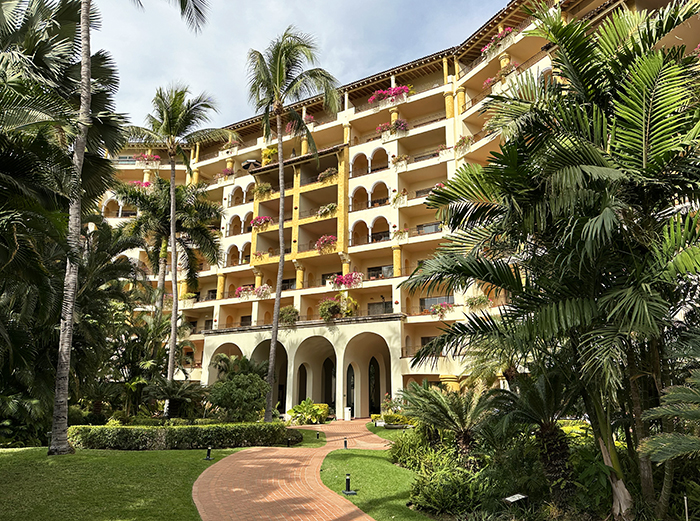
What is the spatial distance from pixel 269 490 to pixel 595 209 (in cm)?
877

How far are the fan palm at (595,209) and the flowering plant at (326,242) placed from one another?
2267cm

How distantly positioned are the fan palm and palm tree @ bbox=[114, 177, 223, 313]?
848 inches

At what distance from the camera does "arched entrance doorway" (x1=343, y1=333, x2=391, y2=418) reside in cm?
2830

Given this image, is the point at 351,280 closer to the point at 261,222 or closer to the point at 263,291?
the point at 263,291

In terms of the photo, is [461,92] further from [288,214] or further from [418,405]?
[418,405]

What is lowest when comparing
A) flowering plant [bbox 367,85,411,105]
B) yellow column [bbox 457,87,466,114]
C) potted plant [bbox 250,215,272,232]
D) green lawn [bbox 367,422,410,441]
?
green lawn [bbox 367,422,410,441]

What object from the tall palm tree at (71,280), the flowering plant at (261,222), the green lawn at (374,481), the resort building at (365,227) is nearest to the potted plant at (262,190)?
the resort building at (365,227)

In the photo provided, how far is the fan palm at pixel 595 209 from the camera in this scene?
5.98 metres

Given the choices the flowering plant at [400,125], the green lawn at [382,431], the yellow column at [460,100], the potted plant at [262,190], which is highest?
the yellow column at [460,100]

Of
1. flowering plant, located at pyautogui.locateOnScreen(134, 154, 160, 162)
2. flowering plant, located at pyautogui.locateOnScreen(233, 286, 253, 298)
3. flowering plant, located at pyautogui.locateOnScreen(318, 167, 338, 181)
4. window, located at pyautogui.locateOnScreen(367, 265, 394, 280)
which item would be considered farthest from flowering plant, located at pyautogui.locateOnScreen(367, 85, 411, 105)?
flowering plant, located at pyautogui.locateOnScreen(134, 154, 160, 162)

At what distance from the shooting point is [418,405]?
1226 centimetres

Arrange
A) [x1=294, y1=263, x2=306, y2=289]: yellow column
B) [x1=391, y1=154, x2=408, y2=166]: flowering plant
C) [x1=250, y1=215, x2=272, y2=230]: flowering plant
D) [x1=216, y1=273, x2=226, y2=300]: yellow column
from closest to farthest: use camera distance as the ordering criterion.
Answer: [x1=391, y1=154, x2=408, y2=166]: flowering plant → [x1=294, y1=263, x2=306, y2=289]: yellow column → [x1=250, y1=215, x2=272, y2=230]: flowering plant → [x1=216, y1=273, x2=226, y2=300]: yellow column

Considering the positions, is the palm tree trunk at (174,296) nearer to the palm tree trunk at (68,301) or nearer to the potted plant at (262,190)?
the palm tree trunk at (68,301)

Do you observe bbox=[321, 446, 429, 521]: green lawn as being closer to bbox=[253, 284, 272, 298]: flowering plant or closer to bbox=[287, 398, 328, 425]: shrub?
bbox=[287, 398, 328, 425]: shrub
